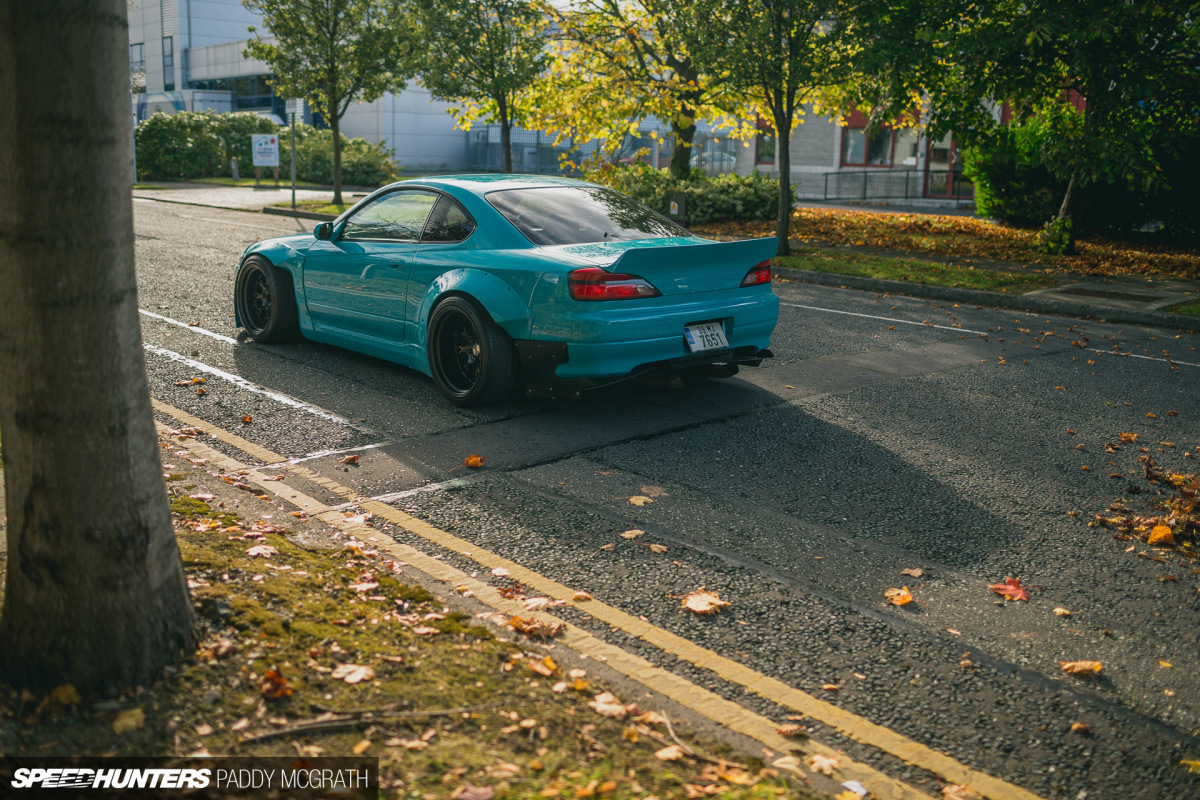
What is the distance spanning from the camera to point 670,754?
2695mm

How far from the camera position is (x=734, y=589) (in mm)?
3961

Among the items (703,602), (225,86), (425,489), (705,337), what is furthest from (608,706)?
(225,86)

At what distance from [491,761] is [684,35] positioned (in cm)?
1530

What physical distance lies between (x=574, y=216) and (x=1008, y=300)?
7.57 meters

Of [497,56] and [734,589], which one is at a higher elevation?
[497,56]

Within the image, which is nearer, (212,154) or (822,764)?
(822,764)

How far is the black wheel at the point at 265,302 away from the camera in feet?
27.2

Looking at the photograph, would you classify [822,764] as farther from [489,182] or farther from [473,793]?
[489,182]

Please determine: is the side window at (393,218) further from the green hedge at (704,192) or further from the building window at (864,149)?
the building window at (864,149)

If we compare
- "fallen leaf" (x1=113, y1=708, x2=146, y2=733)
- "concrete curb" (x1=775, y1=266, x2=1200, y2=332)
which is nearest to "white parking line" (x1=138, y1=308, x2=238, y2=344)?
"fallen leaf" (x1=113, y1=708, x2=146, y2=733)

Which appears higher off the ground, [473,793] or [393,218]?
[393,218]

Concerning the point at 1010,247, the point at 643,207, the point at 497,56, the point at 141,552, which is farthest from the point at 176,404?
the point at 497,56

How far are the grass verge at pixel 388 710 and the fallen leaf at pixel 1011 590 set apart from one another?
176cm

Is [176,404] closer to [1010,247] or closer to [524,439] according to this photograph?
[524,439]
